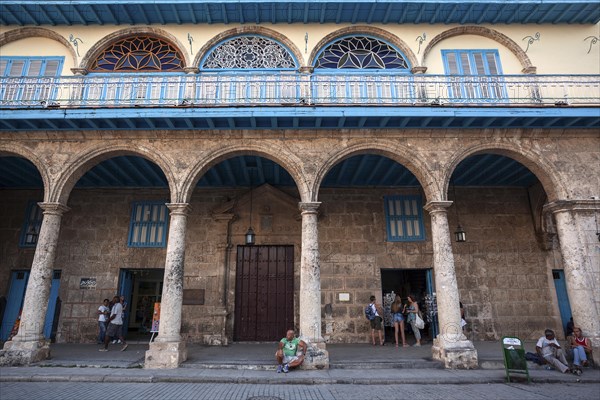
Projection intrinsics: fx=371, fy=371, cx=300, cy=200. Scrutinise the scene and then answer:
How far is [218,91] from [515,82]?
6859mm

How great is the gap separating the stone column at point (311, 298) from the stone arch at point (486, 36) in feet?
17.3

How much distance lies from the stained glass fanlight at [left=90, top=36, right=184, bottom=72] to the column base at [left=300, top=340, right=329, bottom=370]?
7.39 meters

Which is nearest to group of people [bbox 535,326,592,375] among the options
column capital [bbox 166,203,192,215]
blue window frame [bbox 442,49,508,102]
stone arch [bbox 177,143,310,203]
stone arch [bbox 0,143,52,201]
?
stone arch [bbox 177,143,310,203]

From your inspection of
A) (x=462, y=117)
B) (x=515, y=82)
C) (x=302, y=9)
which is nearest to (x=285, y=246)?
(x=462, y=117)

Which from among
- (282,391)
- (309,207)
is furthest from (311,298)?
(282,391)

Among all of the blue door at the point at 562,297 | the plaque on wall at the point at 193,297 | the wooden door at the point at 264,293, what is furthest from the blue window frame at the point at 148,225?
the blue door at the point at 562,297

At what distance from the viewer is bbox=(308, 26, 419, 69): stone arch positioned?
9508mm

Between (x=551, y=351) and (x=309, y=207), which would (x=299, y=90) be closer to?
(x=309, y=207)

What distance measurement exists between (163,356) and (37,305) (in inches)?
111

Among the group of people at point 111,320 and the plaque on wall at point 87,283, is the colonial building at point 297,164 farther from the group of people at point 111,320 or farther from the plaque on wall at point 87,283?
the group of people at point 111,320

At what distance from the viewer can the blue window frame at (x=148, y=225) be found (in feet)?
34.6

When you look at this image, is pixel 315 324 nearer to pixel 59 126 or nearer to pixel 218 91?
pixel 218 91

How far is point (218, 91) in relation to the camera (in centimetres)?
867

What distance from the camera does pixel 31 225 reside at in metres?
10.7
